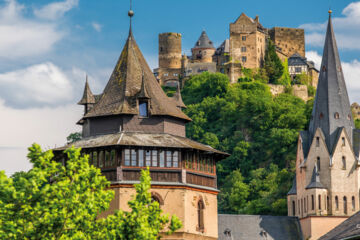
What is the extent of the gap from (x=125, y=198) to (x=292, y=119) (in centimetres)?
6657

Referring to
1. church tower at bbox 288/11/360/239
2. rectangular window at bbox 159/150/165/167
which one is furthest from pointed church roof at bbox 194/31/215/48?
rectangular window at bbox 159/150/165/167

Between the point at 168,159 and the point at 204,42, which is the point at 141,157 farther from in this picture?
the point at 204,42

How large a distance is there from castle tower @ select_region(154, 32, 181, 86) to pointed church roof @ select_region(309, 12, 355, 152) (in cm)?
7612

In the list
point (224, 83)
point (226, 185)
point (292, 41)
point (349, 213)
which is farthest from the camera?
point (292, 41)

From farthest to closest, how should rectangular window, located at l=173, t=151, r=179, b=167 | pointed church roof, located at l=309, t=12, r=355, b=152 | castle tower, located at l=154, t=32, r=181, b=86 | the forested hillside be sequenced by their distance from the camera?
castle tower, located at l=154, t=32, r=181, b=86 → the forested hillside → pointed church roof, located at l=309, t=12, r=355, b=152 → rectangular window, located at l=173, t=151, r=179, b=167

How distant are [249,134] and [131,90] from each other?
6538 centimetres

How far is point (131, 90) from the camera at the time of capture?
53500 mm

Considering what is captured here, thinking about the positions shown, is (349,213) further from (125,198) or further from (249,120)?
(249,120)

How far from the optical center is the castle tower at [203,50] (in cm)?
15688

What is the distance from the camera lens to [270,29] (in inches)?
6309

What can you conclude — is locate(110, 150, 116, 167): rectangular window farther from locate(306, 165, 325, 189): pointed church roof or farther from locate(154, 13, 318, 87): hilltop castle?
locate(154, 13, 318, 87): hilltop castle

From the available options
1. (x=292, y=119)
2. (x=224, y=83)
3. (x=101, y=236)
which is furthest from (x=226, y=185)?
(x=101, y=236)

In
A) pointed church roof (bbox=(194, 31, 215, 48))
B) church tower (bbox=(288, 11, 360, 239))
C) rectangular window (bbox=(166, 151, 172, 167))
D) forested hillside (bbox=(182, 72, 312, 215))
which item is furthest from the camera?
pointed church roof (bbox=(194, 31, 215, 48))

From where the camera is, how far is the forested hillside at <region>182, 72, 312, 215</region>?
320 feet
